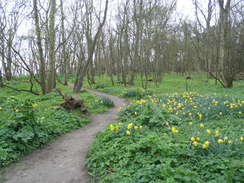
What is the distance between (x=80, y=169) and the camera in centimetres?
301

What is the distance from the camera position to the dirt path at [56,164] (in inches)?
109

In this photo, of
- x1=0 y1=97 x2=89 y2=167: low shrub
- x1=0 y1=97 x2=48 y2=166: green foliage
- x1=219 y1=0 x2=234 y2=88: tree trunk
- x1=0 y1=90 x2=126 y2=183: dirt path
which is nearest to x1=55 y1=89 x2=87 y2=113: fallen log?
x1=0 y1=97 x2=89 y2=167: low shrub

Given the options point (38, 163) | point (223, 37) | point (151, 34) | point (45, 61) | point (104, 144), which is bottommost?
point (38, 163)

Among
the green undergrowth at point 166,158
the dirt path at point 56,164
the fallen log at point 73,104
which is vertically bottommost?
the dirt path at point 56,164

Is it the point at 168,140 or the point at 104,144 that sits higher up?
the point at 168,140

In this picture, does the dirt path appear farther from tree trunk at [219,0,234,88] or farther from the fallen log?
tree trunk at [219,0,234,88]

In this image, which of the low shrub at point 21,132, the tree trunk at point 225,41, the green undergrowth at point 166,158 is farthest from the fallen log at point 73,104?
the tree trunk at point 225,41

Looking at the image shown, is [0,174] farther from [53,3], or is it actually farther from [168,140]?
[53,3]

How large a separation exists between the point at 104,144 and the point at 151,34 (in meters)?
14.4

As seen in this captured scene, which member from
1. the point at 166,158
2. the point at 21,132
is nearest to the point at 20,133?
the point at 21,132

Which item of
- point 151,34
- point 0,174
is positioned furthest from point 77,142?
point 151,34

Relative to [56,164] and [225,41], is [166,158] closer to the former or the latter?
[56,164]

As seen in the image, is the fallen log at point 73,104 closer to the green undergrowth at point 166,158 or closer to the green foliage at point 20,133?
the green foliage at point 20,133

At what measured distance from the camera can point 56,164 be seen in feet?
10.5
